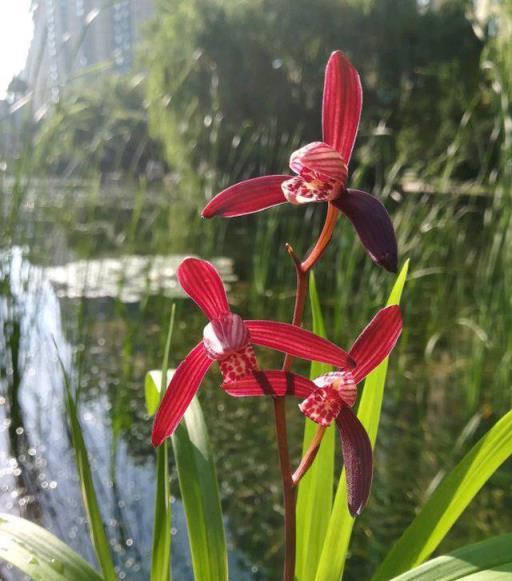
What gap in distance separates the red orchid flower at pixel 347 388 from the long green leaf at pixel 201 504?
28 centimetres

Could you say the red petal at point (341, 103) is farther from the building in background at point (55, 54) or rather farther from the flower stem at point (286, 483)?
the building in background at point (55, 54)

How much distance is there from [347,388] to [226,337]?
0.38 ft

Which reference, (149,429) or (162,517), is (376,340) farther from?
(149,429)

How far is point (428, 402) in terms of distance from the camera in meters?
2.58

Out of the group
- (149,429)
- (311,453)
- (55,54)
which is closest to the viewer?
(311,453)

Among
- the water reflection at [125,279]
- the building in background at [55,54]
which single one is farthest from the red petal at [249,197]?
the water reflection at [125,279]

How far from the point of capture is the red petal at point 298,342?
0.53m

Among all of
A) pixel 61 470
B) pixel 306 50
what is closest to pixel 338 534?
pixel 61 470

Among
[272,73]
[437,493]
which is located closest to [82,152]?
[437,493]

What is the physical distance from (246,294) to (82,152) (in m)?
2.14

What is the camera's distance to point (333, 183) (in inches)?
20.4

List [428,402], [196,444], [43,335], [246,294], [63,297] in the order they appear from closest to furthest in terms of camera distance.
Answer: [196,444], [428,402], [43,335], [63,297], [246,294]

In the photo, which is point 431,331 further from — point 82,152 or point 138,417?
→ point 82,152

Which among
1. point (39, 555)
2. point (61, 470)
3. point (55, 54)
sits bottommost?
point (61, 470)
